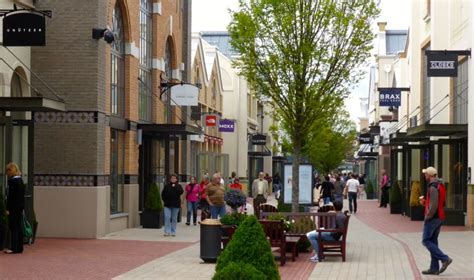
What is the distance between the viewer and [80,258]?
18.3 meters

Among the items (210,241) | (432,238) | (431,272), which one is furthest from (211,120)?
(431,272)

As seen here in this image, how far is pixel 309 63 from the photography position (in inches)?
960

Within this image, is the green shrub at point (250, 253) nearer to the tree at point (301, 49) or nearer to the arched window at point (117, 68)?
the tree at point (301, 49)

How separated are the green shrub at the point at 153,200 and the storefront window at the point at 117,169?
1.20 meters

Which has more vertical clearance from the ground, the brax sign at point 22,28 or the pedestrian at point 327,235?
the brax sign at point 22,28

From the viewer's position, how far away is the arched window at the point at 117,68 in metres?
Result: 26.7

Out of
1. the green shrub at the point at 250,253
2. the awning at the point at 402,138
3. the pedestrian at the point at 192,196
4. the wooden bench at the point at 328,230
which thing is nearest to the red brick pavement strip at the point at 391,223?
the wooden bench at the point at 328,230

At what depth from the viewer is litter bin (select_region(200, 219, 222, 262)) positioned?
17.9m

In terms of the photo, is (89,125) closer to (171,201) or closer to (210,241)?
(171,201)

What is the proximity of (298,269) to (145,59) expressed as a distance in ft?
50.0

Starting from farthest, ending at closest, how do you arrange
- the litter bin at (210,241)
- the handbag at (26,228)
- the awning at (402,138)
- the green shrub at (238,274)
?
the awning at (402,138), the handbag at (26,228), the litter bin at (210,241), the green shrub at (238,274)

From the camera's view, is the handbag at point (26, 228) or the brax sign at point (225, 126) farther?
the brax sign at point (225, 126)

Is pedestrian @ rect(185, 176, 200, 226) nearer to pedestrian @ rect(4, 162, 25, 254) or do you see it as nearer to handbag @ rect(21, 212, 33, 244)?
handbag @ rect(21, 212, 33, 244)

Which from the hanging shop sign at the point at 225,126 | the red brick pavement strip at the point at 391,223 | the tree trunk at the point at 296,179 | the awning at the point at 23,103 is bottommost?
the red brick pavement strip at the point at 391,223
